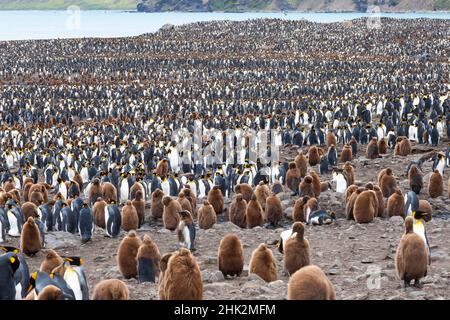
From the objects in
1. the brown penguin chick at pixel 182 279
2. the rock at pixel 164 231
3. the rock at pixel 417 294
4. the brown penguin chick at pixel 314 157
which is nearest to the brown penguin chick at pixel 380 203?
the rock at pixel 164 231

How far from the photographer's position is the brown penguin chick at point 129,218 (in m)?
12.8

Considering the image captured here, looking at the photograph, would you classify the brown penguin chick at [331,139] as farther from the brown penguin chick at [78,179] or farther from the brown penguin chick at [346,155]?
the brown penguin chick at [78,179]

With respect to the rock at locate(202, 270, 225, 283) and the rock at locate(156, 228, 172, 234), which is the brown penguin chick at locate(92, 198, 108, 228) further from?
the rock at locate(202, 270, 225, 283)

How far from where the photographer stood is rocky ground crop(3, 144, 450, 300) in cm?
762

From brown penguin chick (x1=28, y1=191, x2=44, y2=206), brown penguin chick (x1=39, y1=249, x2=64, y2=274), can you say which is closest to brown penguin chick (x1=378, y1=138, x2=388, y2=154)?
brown penguin chick (x1=28, y1=191, x2=44, y2=206)

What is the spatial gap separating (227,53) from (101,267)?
156ft

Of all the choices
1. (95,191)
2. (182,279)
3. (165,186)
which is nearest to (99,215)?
(95,191)

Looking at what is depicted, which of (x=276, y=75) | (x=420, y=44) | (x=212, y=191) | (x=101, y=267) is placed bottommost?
(x=101, y=267)

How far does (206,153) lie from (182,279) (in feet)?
46.7

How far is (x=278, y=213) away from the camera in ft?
42.3

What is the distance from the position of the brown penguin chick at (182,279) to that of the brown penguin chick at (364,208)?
19.6ft

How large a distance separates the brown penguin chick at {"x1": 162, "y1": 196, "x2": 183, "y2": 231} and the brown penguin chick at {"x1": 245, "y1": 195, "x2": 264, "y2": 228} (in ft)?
4.50
